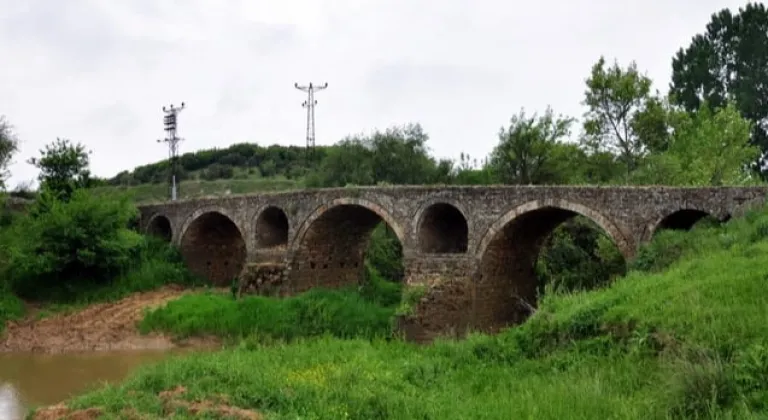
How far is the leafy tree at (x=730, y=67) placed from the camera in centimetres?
3650

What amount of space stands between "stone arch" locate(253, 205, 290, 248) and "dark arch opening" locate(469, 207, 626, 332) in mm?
8241

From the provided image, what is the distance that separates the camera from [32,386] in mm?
17234

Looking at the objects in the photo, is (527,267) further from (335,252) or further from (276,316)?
(276,316)

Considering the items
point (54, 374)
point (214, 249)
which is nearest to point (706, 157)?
point (214, 249)

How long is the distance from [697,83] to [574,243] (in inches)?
699

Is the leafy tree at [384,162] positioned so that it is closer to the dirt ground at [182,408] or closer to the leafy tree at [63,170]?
the leafy tree at [63,170]

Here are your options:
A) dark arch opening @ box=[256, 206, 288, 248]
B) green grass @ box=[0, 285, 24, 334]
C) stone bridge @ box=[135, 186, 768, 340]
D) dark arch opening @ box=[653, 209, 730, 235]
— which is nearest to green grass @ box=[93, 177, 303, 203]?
stone bridge @ box=[135, 186, 768, 340]

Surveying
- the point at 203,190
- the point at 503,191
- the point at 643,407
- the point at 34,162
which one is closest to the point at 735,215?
the point at 503,191

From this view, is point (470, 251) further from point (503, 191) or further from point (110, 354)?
point (110, 354)

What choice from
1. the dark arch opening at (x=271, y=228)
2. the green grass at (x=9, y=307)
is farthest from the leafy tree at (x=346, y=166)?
the green grass at (x=9, y=307)

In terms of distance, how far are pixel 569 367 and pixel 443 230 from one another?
499 inches

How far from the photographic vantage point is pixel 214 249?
1222 inches

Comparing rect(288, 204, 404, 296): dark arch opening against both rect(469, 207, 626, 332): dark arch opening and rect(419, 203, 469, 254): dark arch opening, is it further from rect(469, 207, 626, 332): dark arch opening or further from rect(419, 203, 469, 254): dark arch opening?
rect(469, 207, 626, 332): dark arch opening

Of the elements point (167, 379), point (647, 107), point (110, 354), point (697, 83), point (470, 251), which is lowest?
point (110, 354)
